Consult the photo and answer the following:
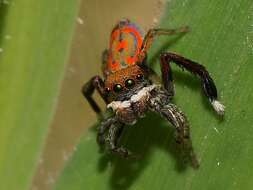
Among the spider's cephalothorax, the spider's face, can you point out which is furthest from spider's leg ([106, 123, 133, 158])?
the spider's face

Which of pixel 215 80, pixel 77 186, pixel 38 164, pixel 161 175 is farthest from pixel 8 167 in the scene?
pixel 215 80

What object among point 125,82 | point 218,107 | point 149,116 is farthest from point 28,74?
point 218,107

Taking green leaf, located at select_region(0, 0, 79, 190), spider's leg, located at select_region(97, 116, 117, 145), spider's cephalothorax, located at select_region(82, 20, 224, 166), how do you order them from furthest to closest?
spider's leg, located at select_region(97, 116, 117, 145) → green leaf, located at select_region(0, 0, 79, 190) → spider's cephalothorax, located at select_region(82, 20, 224, 166)

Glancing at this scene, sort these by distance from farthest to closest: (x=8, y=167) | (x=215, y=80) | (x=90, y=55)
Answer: (x=90, y=55) → (x=8, y=167) → (x=215, y=80)

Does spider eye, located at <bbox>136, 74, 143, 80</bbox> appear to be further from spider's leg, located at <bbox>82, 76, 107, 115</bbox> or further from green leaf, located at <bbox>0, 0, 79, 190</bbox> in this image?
green leaf, located at <bbox>0, 0, 79, 190</bbox>

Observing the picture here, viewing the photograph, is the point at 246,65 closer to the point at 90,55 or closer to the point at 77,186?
the point at 77,186

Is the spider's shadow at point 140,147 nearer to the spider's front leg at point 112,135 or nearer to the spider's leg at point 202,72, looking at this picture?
the spider's front leg at point 112,135
